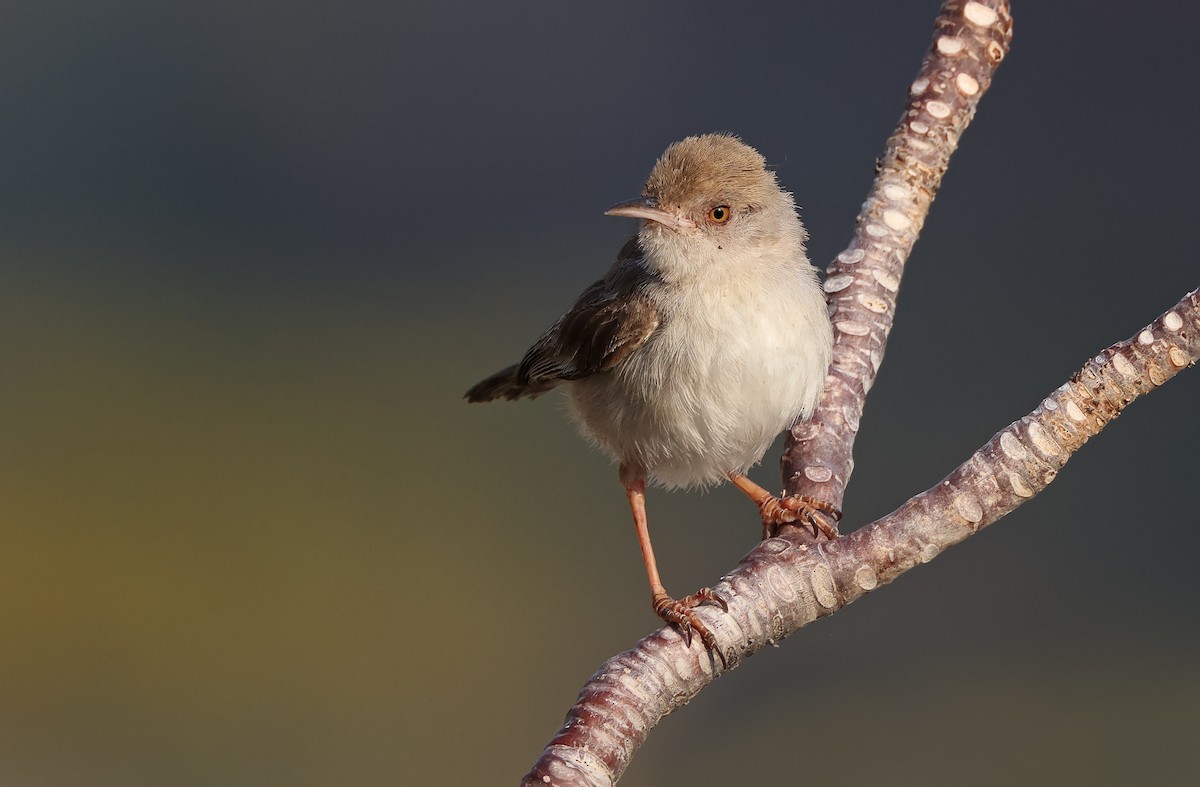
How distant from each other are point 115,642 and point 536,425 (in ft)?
12.0

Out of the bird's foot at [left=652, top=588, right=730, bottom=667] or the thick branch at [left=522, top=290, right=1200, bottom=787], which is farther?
the bird's foot at [left=652, top=588, right=730, bottom=667]

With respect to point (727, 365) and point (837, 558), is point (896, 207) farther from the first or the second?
point (837, 558)

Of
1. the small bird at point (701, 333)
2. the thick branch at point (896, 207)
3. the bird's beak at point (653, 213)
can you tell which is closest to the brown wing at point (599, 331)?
the small bird at point (701, 333)

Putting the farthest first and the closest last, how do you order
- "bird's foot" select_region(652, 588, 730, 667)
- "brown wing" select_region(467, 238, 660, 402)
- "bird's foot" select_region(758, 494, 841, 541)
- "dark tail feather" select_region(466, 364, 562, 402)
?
"dark tail feather" select_region(466, 364, 562, 402)
"brown wing" select_region(467, 238, 660, 402)
"bird's foot" select_region(758, 494, 841, 541)
"bird's foot" select_region(652, 588, 730, 667)

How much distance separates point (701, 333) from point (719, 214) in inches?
17.6

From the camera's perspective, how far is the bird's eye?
3602 mm

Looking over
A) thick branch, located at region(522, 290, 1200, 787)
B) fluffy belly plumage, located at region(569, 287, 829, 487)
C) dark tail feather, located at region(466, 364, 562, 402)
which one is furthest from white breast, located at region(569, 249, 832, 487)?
thick branch, located at region(522, 290, 1200, 787)

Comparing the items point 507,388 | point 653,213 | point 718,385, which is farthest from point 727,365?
point 507,388

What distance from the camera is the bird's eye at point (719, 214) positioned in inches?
142

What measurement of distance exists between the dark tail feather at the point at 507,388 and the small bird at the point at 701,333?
0.27 meters

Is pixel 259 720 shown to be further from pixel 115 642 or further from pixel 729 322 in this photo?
pixel 729 322

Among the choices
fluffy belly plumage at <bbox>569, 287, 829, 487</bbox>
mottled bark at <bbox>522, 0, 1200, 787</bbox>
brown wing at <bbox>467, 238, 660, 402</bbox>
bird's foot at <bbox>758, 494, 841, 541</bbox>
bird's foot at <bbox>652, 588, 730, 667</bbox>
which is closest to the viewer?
mottled bark at <bbox>522, 0, 1200, 787</bbox>

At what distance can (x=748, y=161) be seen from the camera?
3707 mm

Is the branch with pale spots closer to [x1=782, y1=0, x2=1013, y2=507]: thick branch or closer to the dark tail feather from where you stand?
[x1=782, y1=0, x2=1013, y2=507]: thick branch
